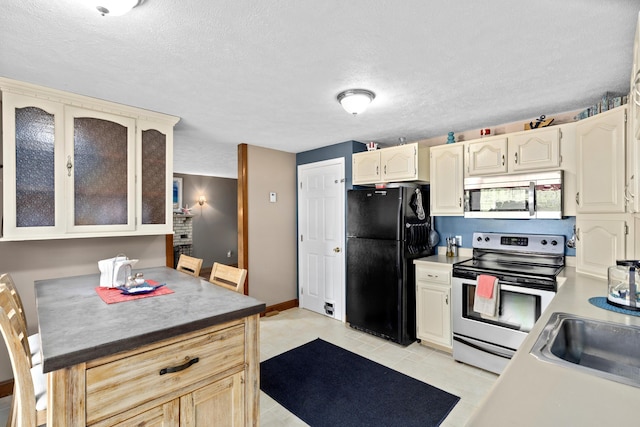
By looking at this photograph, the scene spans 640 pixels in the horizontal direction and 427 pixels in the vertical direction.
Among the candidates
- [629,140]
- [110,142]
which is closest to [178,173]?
[110,142]

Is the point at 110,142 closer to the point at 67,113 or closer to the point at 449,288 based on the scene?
the point at 67,113

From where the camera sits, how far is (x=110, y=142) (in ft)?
8.05

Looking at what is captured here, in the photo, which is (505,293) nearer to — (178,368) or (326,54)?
(326,54)

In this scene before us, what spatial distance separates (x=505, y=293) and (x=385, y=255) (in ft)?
3.58

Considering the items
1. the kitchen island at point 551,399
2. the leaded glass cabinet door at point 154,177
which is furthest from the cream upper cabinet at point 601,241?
the leaded glass cabinet door at point 154,177

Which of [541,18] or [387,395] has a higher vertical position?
[541,18]

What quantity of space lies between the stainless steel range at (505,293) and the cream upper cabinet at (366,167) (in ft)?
4.27

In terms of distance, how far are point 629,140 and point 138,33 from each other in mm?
2761

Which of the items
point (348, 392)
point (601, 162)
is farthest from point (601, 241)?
point (348, 392)

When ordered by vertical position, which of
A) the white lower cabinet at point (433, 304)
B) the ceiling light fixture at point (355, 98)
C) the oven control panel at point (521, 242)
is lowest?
the white lower cabinet at point (433, 304)

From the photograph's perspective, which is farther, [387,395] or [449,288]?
[449,288]

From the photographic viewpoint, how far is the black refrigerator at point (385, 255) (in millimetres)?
3104

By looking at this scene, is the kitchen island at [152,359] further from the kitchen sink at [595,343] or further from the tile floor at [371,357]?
the kitchen sink at [595,343]

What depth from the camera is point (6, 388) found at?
7.52 feet
